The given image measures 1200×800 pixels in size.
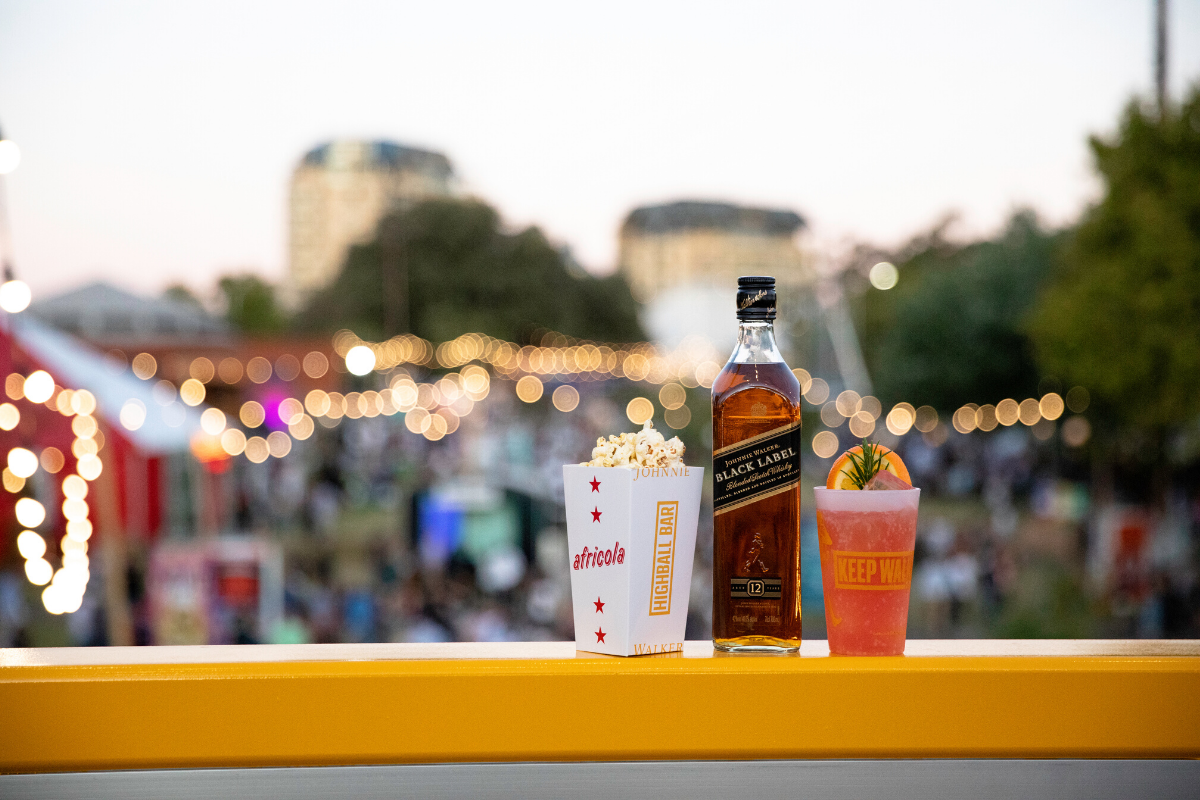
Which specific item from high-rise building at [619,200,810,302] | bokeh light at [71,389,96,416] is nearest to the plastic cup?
bokeh light at [71,389,96,416]

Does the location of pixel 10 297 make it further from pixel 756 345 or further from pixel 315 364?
pixel 315 364

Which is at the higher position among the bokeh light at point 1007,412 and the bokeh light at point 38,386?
the bokeh light at point 1007,412

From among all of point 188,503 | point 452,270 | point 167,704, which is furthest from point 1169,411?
point 452,270

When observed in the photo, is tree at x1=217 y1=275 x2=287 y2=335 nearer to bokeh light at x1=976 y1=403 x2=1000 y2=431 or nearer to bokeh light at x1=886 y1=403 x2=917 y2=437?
bokeh light at x1=886 y1=403 x2=917 y2=437

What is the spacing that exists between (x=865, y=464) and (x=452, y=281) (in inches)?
1800

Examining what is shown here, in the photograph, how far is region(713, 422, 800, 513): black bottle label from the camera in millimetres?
1298

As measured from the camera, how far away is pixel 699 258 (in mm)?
46438

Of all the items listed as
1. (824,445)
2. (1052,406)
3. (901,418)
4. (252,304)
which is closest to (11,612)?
(824,445)

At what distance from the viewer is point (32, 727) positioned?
1.25 meters

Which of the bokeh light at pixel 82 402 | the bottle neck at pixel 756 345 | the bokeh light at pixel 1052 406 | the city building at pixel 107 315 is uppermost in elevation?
the city building at pixel 107 315

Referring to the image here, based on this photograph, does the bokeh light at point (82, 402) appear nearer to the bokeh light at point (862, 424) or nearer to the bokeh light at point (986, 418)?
the bokeh light at point (862, 424)

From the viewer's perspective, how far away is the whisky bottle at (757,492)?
1.30 metres

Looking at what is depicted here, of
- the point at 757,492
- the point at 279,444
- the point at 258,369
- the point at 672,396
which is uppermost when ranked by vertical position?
the point at 258,369

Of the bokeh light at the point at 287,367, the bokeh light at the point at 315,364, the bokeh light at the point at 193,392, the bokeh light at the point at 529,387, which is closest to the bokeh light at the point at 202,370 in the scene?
the bokeh light at the point at 193,392
